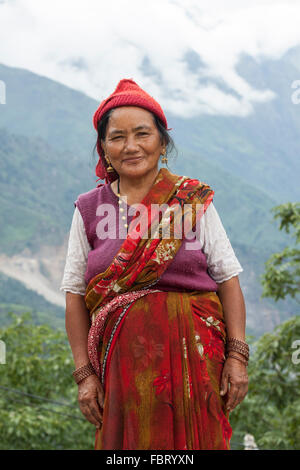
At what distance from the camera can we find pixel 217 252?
1753 mm

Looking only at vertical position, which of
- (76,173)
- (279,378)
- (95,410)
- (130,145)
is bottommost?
(95,410)

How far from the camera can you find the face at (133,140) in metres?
1.73

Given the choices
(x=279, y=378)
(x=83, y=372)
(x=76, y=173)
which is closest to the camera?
(x=83, y=372)

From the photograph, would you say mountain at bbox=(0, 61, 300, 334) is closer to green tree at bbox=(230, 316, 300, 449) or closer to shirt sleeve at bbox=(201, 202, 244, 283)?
green tree at bbox=(230, 316, 300, 449)

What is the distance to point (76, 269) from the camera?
5.88 ft

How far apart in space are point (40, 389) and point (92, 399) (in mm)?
5675

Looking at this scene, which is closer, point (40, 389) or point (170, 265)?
point (170, 265)

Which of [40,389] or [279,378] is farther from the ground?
[40,389]

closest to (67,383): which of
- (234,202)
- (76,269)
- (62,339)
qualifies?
(62,339)

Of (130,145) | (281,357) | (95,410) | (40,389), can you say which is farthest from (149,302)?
(40,389)

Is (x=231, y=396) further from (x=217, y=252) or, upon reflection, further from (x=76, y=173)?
(x=76, y=173)

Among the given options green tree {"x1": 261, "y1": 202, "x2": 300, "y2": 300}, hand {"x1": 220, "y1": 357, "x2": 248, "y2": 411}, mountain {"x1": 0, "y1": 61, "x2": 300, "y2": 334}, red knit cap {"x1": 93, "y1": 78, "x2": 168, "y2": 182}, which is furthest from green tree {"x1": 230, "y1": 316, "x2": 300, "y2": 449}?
mountain {"x1": 0, "y1": 61, "x2": 300, "y2": 334}

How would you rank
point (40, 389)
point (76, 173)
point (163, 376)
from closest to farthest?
point (163, 376)
point (40, 389)
point (76, 173)

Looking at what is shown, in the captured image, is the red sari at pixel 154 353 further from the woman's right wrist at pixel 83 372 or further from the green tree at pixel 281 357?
the green tree at pixel 281 357
